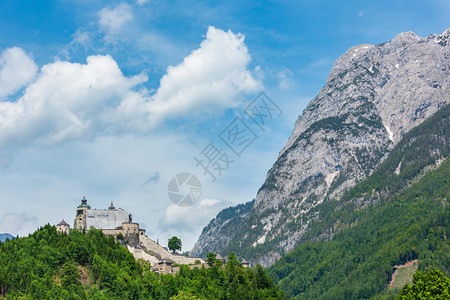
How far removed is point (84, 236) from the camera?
165875 mm

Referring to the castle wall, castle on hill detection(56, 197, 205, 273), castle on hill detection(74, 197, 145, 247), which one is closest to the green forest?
castle on hill detection(56, 197, 205, 273)

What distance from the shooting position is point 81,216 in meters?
196

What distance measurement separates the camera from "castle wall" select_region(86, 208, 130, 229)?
193 m

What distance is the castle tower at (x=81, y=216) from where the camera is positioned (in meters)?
193

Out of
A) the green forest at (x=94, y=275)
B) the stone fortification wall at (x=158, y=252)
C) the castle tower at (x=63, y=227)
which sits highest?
the castle tower at (x=63, y=227)

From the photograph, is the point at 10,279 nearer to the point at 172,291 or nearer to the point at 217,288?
the point at 172,291

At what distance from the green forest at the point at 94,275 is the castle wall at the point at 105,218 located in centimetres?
1801

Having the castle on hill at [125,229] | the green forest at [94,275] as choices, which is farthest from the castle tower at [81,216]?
the green forest at [94,275]

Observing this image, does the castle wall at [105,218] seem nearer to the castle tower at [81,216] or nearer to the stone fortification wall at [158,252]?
the castle tower at [81,216]

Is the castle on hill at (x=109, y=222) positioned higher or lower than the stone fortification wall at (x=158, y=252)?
higher

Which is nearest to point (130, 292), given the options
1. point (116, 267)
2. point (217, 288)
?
point (116, 267)

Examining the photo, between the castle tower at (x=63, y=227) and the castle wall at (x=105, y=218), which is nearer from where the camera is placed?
the castle tower at (x=63, y=227)

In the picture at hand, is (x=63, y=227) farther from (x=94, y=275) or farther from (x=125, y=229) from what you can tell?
(x=94, y=275)

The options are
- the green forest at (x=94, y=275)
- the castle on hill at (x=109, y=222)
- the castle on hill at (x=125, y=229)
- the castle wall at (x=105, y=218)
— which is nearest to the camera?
the green forest at (x=94, y=275)
